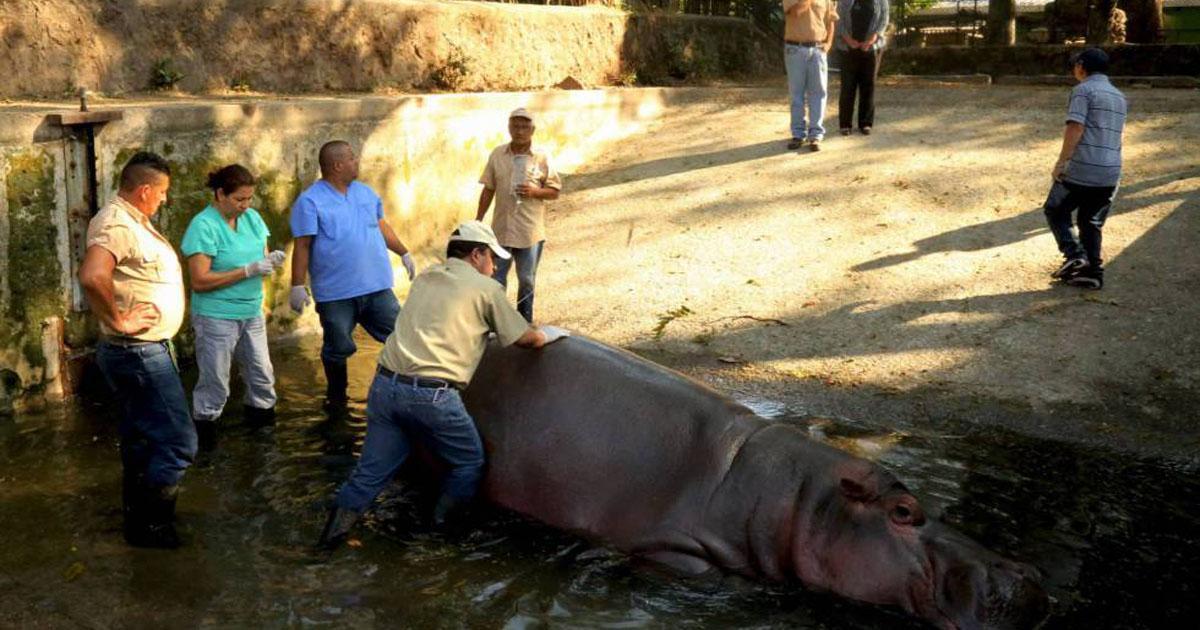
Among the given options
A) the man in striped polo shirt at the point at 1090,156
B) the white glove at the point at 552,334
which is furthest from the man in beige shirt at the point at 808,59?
the white glove at the point at 552,334

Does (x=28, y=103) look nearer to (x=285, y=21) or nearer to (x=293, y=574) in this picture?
(x=285, y=21)

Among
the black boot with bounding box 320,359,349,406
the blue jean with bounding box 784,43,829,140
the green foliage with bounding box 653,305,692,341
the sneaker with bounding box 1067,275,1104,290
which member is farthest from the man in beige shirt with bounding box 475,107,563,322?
the blue jean with bounding box 784,43,829,140

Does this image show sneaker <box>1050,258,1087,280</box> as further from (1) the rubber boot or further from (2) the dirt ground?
(1) the rubber boot

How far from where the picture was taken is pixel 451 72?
42.5ft

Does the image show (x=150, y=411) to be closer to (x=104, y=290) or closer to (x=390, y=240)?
(x=104, y=290)

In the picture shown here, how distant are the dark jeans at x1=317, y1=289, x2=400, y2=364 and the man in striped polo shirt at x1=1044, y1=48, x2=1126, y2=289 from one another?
4.94m

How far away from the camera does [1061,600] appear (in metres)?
5.21

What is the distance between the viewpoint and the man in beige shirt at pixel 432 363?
5.57 m

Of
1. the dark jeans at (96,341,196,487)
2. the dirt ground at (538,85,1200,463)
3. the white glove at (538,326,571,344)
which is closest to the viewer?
the dark jeans at (96,341,196,487)

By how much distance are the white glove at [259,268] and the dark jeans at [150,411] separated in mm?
1038

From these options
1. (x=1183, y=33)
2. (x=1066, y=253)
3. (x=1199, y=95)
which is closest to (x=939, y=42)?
(x=1183, y=33)

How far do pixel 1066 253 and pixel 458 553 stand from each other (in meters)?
5.60

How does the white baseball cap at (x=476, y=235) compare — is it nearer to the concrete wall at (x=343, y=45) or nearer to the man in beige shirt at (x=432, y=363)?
the man in beige shirt at (x=432, y=363)

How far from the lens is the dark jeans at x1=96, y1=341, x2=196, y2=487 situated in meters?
5.41
